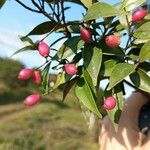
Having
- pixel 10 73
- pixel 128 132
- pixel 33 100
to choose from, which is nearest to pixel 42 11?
pixel 33 100

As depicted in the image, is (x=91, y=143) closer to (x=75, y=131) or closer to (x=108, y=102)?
(x=75, y=131)

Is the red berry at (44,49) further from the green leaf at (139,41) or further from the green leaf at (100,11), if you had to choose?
the green leaf at (139,41)

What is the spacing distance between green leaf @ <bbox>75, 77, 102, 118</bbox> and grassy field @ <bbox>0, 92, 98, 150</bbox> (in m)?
3.48

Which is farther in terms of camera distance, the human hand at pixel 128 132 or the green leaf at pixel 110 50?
the human hand at pixel 128 132

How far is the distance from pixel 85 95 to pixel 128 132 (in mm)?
328

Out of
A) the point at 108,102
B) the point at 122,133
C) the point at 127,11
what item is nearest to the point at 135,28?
the point at 127,11

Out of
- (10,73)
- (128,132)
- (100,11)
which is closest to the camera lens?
(100,11)

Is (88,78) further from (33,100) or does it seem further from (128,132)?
(128,132)

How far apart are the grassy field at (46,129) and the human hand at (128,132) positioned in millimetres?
3127

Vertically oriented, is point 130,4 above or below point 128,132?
above

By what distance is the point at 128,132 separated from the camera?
143cm

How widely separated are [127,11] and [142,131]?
43 centimetres

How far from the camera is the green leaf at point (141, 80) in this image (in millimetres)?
1136

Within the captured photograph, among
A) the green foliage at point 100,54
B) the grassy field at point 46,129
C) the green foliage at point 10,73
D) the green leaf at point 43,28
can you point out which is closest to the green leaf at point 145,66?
the green foliage at point 100,54
